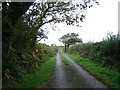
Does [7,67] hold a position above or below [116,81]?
above

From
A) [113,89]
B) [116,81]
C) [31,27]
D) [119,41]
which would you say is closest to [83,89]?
[113,89]

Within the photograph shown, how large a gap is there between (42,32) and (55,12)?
139 inches

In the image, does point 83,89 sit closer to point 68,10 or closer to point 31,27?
point 31,27

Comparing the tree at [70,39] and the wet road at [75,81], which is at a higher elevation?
the tree at [70,39]

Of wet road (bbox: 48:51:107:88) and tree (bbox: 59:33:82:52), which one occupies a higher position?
tree (bbox: 59:33:82:52)

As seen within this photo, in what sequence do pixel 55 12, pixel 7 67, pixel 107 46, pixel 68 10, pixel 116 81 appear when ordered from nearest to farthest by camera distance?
1. pixel 116 81
2. pixel 7 67
3. pixel 107 46
4. pixel 68 10
5. pixel 55 12

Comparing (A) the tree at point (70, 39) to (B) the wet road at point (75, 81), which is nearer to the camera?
(B) the wet road at point (75, 81)

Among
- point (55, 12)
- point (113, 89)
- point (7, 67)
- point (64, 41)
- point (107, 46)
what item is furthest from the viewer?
point (64, 41)

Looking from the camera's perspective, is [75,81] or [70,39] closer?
[75,81]

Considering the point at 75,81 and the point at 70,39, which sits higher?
the point at 70,39

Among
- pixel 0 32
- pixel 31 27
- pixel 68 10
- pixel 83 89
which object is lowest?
pixel 83 89

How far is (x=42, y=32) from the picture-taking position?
2238 cm

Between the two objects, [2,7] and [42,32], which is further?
[42,32]

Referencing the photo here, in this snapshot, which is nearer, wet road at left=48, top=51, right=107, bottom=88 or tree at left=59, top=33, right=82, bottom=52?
wet road at left=48, top=51, right=107, bottom=88
